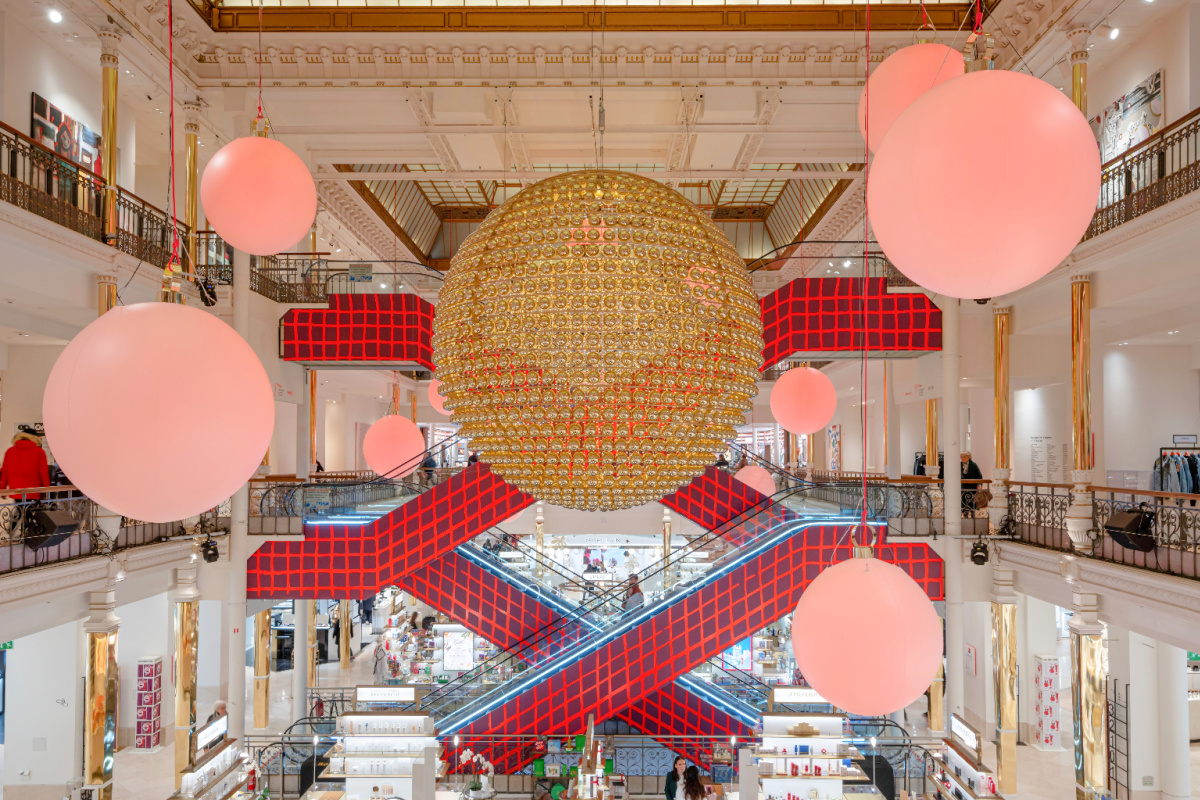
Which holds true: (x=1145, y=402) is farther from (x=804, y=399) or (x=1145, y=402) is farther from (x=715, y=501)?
(x=804, y=399)

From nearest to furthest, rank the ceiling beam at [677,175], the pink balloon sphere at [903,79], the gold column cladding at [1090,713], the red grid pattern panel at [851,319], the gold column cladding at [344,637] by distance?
the pink balloon sphere at [903,79] → the gold column cladding at [1090,713] → the red grid pattern panel at [851,319] → the ceiling beam at [677,175] → the gold column cladding at [344,637]

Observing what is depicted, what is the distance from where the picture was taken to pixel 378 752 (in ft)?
30.0

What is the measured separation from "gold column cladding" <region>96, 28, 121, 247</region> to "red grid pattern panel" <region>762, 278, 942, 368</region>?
26.3ft

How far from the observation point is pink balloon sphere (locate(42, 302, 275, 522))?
64.7 inches

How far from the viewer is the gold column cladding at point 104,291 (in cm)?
828

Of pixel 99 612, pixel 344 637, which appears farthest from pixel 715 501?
pixel 344 637

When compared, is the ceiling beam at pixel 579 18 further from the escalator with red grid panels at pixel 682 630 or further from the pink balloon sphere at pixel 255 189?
the pink balloon sphere at pixel 255 189

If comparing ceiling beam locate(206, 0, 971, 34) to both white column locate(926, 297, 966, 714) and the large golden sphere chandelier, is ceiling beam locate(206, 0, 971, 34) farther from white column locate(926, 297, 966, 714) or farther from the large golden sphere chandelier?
the large golden sphere chandelier

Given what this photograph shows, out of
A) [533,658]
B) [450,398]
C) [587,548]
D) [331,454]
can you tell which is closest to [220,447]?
[450,398]

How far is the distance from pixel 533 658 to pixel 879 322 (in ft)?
22.2

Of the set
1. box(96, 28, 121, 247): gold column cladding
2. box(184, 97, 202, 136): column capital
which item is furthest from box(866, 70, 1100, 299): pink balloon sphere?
box(184, 97, 202, 136): column capital

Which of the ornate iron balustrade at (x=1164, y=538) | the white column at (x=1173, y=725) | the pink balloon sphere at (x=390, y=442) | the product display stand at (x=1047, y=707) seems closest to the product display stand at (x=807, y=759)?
the ornate iron balustrade at (x=1164, y=538)

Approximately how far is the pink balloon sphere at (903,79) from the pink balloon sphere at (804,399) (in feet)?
12.5

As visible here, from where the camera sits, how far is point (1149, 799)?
9.23 metres
